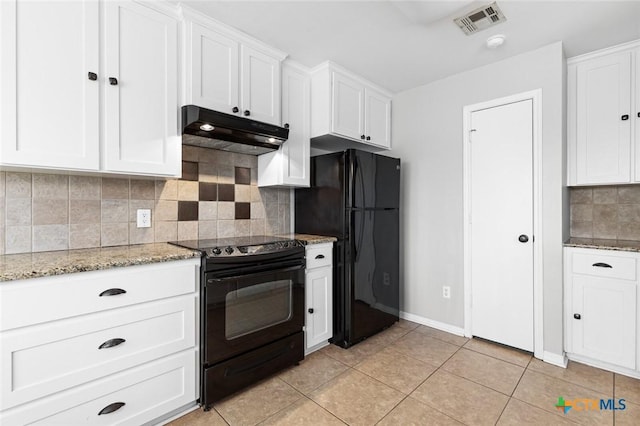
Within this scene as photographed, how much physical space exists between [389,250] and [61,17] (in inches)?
108

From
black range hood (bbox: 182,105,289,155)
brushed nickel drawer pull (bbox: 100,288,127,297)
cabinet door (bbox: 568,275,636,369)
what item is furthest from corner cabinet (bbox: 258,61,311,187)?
cabinet door (bbox: 568,275,636,369)

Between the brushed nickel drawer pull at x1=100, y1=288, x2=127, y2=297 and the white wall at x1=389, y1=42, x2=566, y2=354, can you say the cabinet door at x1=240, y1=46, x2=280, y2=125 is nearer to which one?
the brushed nickel drawer pull at x1=100, y1=288, x2=127, y2=297

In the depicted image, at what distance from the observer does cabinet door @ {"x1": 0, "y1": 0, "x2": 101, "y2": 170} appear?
1.38 m

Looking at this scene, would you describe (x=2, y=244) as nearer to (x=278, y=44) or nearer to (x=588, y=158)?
(x=278, y=44)

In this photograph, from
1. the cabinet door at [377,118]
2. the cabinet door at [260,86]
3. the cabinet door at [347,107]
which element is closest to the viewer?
the cabinet door at [260,86]

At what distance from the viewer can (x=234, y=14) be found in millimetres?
1953

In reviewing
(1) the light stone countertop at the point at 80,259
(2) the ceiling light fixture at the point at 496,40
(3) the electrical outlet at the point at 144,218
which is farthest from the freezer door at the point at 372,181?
(3) the electrical outlet at the point at 144,218

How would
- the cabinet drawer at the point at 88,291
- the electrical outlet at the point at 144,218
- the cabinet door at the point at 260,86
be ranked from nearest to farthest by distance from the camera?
1. the cabinet drawer at the point at 88,291
2. the electrical outlet at the point at 144,218
3. the cabinet door at the point at 260,86

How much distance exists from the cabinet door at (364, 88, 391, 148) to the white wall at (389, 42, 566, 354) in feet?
0.40

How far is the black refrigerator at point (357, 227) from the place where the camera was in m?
2.57

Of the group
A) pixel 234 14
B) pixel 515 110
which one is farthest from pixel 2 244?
pixel 515 110

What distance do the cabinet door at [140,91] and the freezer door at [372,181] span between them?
1322 mm

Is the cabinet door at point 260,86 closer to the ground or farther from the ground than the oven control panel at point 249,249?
farther from the ground

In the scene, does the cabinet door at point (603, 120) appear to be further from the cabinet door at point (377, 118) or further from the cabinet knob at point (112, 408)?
the cabinet knob at point (112, 408)
